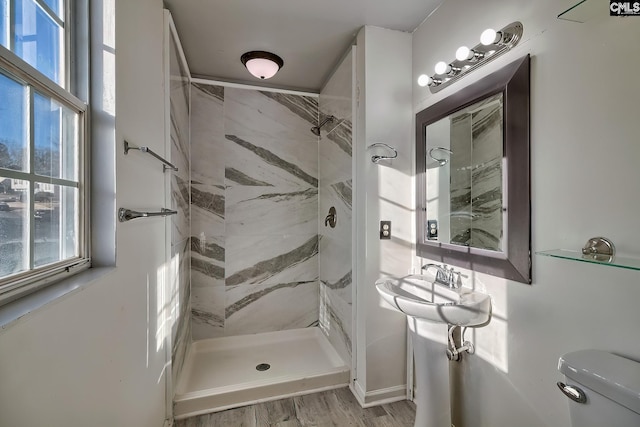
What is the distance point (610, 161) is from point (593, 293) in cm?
44

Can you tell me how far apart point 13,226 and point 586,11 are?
1.78 metres

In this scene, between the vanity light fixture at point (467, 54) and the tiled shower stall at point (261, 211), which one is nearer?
the vanity light fixture at point (467, 54)

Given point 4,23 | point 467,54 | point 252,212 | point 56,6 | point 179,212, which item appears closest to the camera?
point 4,23

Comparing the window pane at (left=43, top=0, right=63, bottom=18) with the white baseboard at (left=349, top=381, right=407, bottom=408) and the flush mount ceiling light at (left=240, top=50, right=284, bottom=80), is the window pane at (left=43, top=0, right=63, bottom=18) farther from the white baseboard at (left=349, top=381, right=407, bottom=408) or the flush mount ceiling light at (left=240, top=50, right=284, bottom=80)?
the white baseboard at (left=349, top=381, right=407, bottom=408)

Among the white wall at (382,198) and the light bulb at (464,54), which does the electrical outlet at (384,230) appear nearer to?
the white wall at (382,198)

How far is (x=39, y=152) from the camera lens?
2.55ft

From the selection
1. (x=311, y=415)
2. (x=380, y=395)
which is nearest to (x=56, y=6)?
(x=311, y=415)

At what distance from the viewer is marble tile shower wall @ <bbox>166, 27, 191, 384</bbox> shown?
181 cm

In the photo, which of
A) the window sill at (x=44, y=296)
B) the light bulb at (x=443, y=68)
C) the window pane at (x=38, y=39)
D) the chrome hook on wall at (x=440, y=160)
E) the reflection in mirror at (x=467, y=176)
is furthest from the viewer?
the chrome hook on wall at (x=440, y=160)

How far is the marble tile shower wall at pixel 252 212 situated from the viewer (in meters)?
2.58

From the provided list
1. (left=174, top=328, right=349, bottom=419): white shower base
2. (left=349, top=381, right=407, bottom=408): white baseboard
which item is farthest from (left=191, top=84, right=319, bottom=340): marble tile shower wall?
(left=349, top=381, right=407, bottom=408): white baseboard

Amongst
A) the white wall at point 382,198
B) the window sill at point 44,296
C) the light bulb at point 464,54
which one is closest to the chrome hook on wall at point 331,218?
the white wall at point 382,198

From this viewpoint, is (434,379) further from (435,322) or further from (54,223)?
(54,223)

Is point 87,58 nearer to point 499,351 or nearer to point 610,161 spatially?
point 610,161
